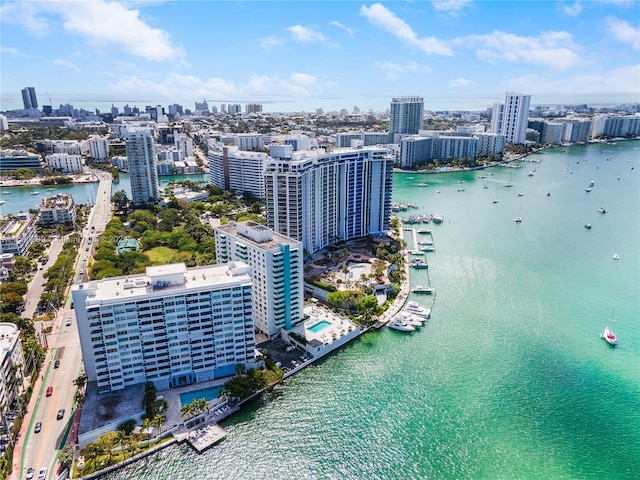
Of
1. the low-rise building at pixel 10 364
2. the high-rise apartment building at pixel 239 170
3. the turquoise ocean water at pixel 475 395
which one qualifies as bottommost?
the turquoise ocean water at pixel 475 395

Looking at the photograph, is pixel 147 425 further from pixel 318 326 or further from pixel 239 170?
pixel 239 170

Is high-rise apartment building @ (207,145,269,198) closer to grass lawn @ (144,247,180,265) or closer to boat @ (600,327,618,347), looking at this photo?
grass lawn @ (144,247,180,265)

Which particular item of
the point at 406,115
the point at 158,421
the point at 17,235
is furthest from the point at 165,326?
the point at 406,115

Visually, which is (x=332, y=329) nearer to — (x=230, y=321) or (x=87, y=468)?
(x=230, y=321)

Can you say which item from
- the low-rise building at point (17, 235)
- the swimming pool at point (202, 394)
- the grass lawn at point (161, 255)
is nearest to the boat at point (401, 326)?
the swimming pool at point (202, 394)

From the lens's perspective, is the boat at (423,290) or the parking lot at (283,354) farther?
the boat at (423,290)

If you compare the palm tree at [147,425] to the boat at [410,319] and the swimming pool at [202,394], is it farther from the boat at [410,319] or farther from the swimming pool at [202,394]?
the boat at [410,319]

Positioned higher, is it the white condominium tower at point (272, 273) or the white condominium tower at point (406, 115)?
the white condominium tower at point (406, 115)

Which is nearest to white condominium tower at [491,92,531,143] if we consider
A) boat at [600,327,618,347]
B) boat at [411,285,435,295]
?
boat at [411,285,435,295]
